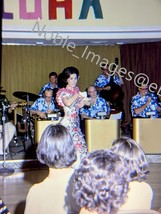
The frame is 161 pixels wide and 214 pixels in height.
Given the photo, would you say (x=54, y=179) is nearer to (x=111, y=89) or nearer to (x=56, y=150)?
(x=56, y=150)

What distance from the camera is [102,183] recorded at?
155 cm

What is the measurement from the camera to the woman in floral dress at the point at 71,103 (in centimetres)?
421

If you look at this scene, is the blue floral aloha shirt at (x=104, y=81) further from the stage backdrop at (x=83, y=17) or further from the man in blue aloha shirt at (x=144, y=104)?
the man in blue aloha shirt at (x=144, y=104)

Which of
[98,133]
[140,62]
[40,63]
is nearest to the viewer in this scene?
[98,133]

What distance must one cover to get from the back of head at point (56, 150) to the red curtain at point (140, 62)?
24.3 ft

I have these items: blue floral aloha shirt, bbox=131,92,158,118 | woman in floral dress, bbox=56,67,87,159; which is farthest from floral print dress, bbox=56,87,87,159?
blue floral aloha shirt, bbox=131,92,158,118

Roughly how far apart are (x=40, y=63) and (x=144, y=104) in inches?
153

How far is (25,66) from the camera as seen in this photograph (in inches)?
392

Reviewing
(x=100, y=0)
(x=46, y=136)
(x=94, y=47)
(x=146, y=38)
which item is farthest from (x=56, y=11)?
(x=46, y=136)

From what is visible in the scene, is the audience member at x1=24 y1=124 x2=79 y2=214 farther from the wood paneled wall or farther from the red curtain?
the wood paneled wall

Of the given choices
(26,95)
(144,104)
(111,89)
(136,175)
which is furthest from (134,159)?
(111,89)

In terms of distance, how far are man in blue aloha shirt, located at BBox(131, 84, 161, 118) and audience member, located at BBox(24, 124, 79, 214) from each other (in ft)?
15.3

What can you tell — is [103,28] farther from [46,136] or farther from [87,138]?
[46,136]

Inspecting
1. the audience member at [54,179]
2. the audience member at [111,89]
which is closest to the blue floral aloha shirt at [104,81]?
the audience member at [111,89]
